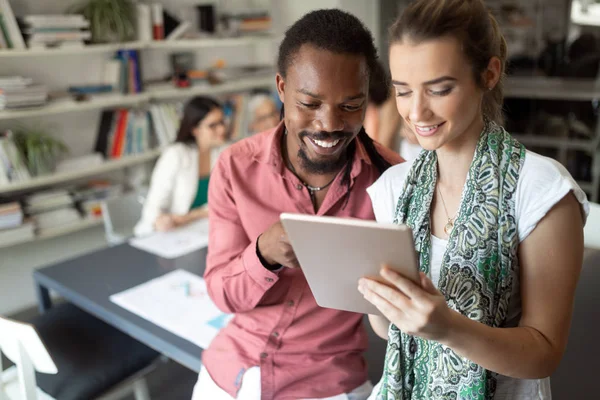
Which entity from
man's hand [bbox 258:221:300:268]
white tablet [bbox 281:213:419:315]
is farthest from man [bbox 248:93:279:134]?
white tablet [bbox 281:213:419:315]

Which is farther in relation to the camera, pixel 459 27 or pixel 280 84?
pixel 280 84

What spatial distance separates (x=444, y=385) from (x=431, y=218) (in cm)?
29

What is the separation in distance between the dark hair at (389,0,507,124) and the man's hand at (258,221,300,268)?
404 mm

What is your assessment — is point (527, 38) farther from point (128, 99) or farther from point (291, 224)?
point (291, 224)

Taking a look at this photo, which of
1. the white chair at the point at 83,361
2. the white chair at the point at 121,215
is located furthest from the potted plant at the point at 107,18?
the white chair at the point at 83,361

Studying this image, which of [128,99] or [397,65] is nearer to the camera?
[397,65]

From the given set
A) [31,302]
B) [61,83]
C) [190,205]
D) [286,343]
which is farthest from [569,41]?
[31,302]

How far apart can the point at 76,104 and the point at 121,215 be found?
30.8 inches

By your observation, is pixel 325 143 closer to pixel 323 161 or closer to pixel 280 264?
pixel 323 161

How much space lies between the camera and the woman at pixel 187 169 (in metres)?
2.64

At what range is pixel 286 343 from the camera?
123cm

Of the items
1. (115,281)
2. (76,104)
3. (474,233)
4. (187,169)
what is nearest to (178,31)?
(76,104)

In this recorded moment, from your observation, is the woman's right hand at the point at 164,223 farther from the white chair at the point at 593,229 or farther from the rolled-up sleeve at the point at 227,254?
the white chair at the point at 593,229

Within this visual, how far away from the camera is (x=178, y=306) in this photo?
167 cm
